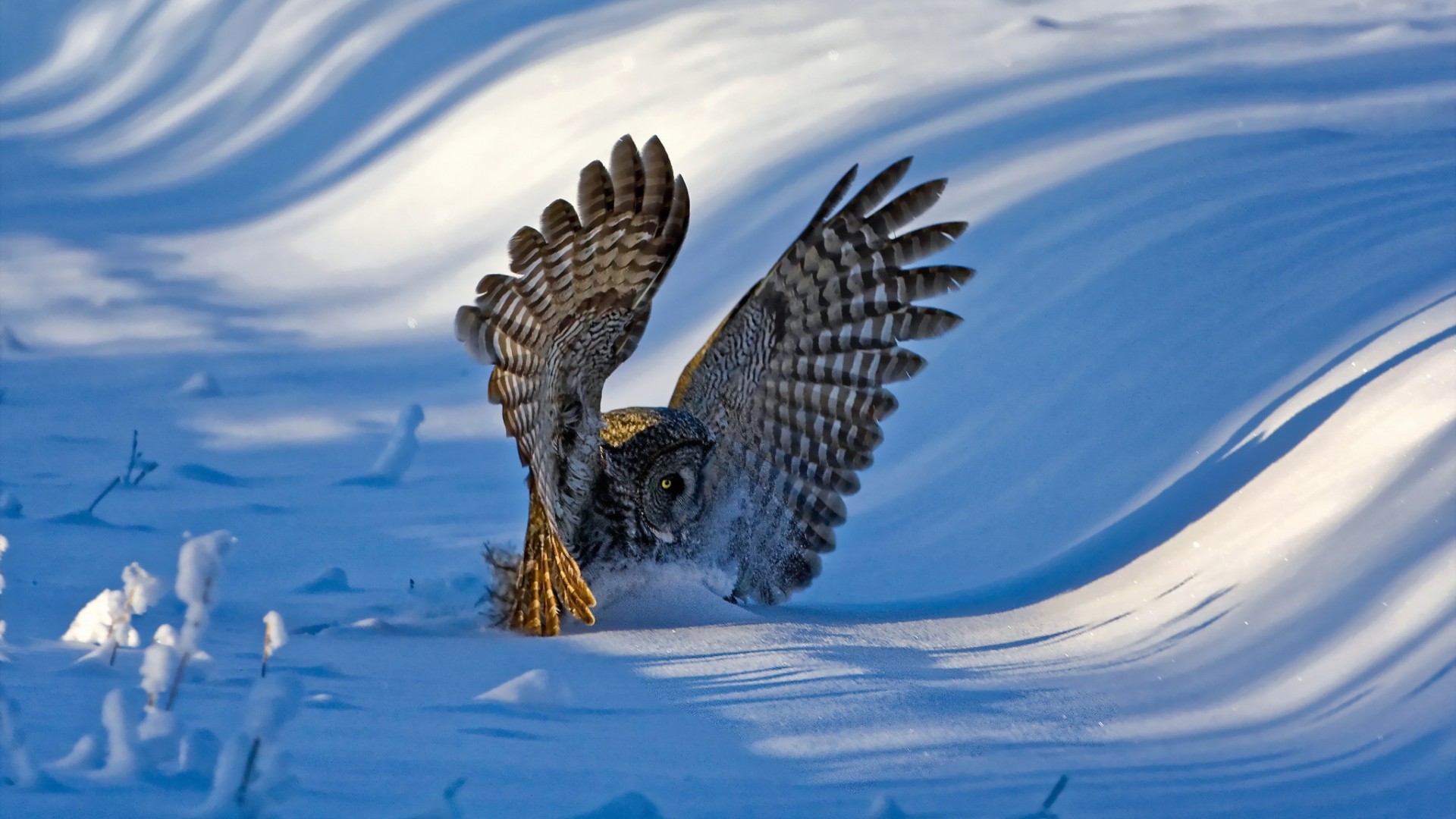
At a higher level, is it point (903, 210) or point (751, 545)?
point (903, 210)

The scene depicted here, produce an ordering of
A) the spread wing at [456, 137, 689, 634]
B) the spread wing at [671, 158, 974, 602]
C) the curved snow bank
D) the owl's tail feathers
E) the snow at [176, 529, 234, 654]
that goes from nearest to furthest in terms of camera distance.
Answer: the snow at [176, 529, 234, 654] → the curved snow bank → the spread wing at [456, 137, 689, 634] → the owl's tail feathers → the spread wing at [671, 158, 974, 602]

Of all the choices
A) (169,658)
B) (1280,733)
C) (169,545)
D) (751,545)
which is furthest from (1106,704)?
(169,545)

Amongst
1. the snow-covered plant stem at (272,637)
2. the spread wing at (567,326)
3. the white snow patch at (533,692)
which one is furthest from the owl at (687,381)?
the snow-covered plant stem at (272,637)

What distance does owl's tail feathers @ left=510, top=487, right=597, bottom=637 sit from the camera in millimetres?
2461

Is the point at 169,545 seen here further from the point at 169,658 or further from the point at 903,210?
the point at 903,210

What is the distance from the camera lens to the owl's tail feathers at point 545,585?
96.9 inches

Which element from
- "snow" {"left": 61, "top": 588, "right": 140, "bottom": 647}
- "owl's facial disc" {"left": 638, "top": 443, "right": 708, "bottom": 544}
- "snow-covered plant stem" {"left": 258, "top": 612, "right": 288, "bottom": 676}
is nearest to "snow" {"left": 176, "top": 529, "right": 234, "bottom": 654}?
"snow-covered plant stem" {"left": 258, "top": 612, "right": 288, "bottom": 676}

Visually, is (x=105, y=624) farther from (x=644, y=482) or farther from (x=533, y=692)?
(x=644, y=482)

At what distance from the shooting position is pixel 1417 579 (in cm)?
241

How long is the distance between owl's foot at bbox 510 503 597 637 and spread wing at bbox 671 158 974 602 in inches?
19.5

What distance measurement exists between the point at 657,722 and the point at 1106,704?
791 millimetres

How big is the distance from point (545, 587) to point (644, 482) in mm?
299

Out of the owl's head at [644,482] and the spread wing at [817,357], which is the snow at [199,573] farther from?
the spread wing at [817,357]

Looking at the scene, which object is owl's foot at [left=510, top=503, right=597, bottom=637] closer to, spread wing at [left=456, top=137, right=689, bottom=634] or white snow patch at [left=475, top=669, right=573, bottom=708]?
spread wing at [left=456, top=137, right=689, bottom=634]
